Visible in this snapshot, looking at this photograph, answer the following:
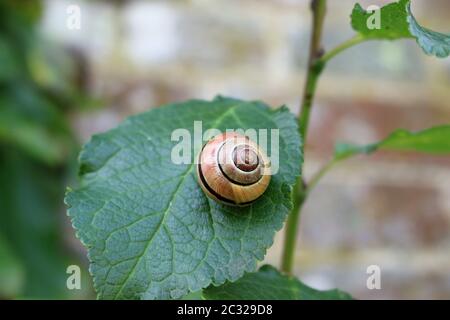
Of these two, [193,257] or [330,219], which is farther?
[330,219]

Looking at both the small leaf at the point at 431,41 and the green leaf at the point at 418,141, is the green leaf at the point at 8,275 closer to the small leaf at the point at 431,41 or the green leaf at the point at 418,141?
the green leaf at the point at 418,141

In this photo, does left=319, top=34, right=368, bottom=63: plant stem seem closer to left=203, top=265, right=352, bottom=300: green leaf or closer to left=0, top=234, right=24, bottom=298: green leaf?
left=203, top=265, right=352, bottom=300: green leaf

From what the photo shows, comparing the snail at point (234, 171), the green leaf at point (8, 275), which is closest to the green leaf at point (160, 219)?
the snail at point (234, 171)

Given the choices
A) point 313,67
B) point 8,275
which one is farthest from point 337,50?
point 8,275

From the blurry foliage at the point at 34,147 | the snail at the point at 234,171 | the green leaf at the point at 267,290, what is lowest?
the green leaf at the point at 267,290

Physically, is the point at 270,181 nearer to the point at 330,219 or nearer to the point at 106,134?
the point at 106,134

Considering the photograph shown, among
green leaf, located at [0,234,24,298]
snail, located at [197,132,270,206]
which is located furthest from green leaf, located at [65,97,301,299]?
green leaf, located at [0,234,24,298]

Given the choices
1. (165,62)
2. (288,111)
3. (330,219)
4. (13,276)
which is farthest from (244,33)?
(288,111)
